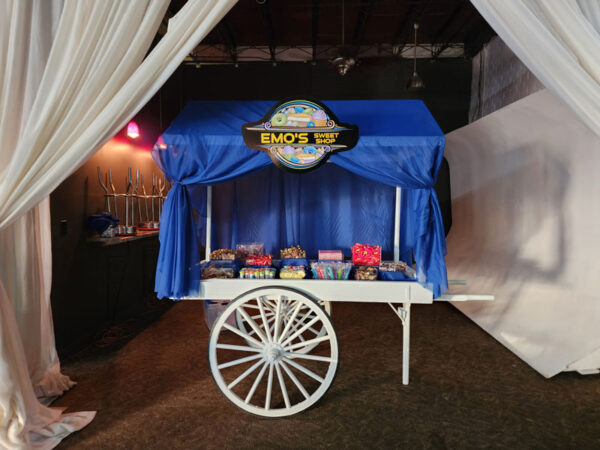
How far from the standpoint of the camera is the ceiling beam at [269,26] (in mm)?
5230

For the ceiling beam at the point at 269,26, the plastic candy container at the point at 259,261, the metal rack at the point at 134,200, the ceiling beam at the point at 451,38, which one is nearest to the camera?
the plastic candy container at the point at 259,261

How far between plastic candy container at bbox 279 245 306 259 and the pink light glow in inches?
97.3

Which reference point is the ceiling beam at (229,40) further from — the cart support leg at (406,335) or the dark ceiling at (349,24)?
the cart support leg at (406,335)

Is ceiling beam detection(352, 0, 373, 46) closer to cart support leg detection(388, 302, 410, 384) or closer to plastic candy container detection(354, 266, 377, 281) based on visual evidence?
plastic candy container detection(354, 266, 377, 281)

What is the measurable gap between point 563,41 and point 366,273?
1.61 meters

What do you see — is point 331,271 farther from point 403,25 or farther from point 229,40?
point 229,40

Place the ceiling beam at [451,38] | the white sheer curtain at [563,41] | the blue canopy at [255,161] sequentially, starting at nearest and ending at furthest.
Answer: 1. the white sheer curtain at [563,41]
2. the blue canopy at [255,161]
3. the ceiling beam at [451,38]

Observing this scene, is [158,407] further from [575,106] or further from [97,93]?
[575,106]

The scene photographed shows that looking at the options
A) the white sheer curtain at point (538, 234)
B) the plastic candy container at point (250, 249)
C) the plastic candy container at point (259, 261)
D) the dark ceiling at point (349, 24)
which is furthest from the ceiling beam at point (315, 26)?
the plastic candy container at point (259, 261)

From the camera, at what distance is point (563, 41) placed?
5.35 feet

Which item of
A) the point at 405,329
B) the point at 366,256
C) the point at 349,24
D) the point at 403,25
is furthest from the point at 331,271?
the point at 403,25

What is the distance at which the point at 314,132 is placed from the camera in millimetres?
2355

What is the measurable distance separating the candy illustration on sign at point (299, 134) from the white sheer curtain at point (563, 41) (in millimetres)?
989

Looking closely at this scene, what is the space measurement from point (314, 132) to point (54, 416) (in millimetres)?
2279
